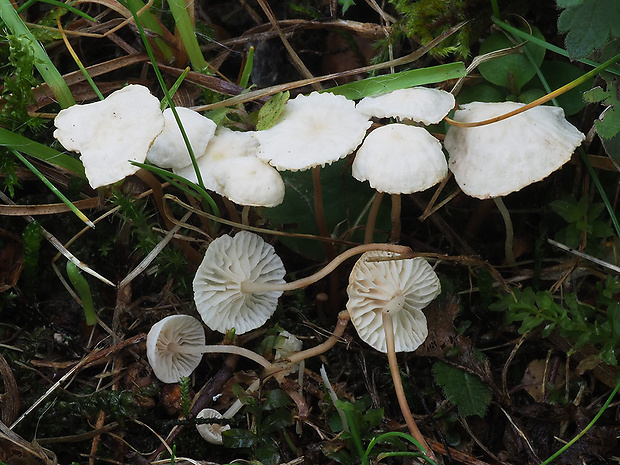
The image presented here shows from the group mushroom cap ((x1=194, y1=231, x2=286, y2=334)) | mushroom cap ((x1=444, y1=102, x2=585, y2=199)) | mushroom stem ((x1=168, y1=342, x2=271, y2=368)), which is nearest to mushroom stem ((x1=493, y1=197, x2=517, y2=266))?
mushroom cap ((x1=444, y1=102, x2=585, y2=199))

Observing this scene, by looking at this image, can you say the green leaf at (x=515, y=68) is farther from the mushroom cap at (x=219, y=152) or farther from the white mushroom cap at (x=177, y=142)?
the white mushroom cap at (x=177, y=142)

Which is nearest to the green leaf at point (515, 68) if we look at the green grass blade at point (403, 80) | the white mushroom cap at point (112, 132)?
the green grass blade at point (403, 80)

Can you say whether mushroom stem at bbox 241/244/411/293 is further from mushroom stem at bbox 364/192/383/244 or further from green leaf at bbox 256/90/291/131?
green leaf at bbox 256/90/291/131

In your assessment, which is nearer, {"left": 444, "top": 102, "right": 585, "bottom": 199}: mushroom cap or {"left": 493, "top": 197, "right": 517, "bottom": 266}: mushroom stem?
{"left": 444, "top": 102, "right": 585, "bottom": 199}: mushroom cap

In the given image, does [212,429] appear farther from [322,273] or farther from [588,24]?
[588,24]

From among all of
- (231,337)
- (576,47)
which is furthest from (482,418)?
(576,47)
